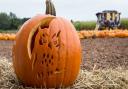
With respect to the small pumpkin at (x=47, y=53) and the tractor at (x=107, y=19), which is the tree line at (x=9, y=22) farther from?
the small pumpkin at (x=47, y=53)

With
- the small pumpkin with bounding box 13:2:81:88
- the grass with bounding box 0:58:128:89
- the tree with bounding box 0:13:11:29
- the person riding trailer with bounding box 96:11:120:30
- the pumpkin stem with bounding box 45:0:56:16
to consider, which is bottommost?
the tree with bounding box 0:13:11:29

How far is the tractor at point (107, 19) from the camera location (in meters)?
20.7

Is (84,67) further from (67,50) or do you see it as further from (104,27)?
(104,27)

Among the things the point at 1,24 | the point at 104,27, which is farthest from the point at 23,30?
the point at 1,24

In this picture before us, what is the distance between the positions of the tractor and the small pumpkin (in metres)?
16.4

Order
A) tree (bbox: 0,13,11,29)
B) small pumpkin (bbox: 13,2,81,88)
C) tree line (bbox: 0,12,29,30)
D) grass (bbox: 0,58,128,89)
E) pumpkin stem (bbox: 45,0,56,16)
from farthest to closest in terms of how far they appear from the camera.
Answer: tree (bbox: 0,13,11,29) < tree line (bbox: 0,12,29,30) < pumpkin stem (bbox: 45,0,56,16) < grass (bbox: 0,58,128,89) < small pumpkin (bbox: 13,2,81,88)

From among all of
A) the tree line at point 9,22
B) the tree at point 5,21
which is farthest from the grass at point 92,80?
the tree at point 5,21

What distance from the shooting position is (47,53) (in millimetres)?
4129

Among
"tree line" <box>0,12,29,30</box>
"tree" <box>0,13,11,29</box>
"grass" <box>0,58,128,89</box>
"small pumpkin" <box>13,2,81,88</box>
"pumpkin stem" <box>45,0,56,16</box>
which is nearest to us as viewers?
"small pumpkin" <box>13,2,81,88</box>

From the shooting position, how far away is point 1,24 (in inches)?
965

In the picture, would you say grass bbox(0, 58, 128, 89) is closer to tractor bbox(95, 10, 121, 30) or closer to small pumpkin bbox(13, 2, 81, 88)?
small pumpkin bbox(13, 2, 81, 88)

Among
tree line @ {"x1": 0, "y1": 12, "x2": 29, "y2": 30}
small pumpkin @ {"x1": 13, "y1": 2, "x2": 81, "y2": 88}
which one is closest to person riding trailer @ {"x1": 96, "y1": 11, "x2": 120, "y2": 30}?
tree line @ {"x1": 0, "y1": 12, "x2": 29, "y2": 30}

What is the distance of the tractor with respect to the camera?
67.9 ft

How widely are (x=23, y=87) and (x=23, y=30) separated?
0.55m
